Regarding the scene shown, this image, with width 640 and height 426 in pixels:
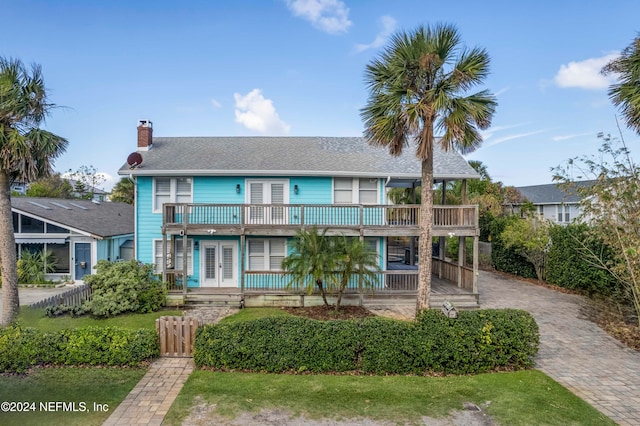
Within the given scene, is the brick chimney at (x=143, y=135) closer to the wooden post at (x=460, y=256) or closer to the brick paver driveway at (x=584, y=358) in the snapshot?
the wooden post at (x=460, y=256)

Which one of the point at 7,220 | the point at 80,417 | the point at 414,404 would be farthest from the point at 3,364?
the point at 414,404

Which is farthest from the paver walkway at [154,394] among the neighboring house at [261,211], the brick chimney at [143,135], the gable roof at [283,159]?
the brick chimney at [143,135]

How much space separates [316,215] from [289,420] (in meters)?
9.23

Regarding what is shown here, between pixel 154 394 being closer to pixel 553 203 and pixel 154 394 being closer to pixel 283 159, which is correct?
pixel 283 159

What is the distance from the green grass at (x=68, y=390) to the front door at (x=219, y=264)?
287 inches

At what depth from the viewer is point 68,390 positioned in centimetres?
657

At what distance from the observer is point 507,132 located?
2044 centimetres

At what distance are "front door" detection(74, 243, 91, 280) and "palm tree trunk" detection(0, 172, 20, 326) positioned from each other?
8.87 m

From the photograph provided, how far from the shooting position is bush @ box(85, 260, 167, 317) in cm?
1168

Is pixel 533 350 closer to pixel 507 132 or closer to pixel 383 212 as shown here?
pixel 383 212

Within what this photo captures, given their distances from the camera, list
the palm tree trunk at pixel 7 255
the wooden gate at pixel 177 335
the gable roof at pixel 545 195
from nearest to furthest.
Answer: the wooden gate at pixel 177 335 → the palm tree trunk at pixel 7 255 → the gable roof at pixel 545 195

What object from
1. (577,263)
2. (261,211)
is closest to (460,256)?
(577,263)

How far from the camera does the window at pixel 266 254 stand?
15.0 m

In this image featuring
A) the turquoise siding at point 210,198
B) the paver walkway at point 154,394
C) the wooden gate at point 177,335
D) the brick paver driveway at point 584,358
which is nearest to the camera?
the paver walkway at point 154,394
